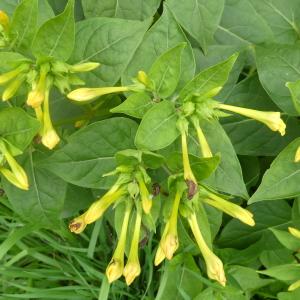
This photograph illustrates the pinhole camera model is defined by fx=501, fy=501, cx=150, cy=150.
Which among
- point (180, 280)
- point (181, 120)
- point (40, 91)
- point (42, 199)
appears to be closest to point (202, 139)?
point (181, 120)

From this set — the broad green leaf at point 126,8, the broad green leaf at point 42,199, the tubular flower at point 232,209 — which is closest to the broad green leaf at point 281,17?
the broad green leaf at point 126,8

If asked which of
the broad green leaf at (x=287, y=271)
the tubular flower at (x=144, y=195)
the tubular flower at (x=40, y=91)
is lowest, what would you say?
the broad green leaf at (x=287, y=271)

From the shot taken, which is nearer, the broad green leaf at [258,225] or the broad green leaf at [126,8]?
the broad green leaf at [126,8]

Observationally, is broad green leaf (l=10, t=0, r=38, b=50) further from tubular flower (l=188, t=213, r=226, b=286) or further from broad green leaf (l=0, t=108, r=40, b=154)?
tubular flower (l=188, t=213, r=226, b=286)

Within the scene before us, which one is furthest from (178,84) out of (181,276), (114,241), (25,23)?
(114,241)

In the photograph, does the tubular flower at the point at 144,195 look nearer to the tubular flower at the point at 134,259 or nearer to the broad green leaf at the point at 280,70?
the tubular flower at the point at 134,259

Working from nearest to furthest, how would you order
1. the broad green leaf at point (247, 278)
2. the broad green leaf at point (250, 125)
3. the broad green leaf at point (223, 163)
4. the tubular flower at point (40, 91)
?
the tubular flower at point (40, 91) < the broad green leaf at point (223, 163) < the broad green leaf at point (250, 125) < the broad green leaf at point (247, 278)

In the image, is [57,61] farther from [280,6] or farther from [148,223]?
[280,6]
